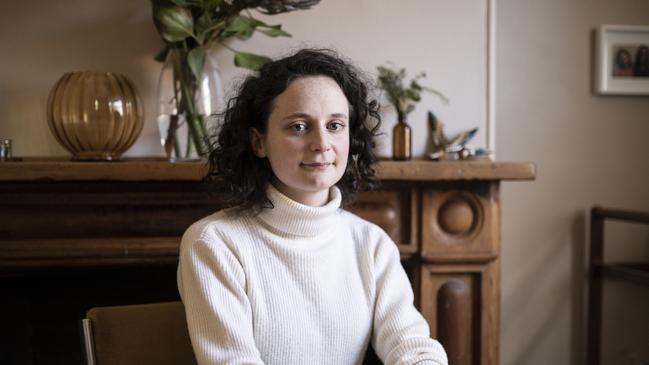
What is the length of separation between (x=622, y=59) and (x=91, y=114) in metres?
1.77

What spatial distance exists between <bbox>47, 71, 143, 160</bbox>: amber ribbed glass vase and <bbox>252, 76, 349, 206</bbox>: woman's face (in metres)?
0.59

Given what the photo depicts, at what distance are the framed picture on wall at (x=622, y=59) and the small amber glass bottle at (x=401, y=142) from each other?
915 millimetres

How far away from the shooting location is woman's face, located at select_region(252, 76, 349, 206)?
104 cm

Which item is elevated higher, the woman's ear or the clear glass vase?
the clear glass vase

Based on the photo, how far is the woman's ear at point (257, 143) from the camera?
1117 mm

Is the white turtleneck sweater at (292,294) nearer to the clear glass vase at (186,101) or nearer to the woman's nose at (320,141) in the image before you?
the woman's nose at (320,141)

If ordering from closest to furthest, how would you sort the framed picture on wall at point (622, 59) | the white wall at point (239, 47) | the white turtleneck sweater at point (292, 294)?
1. the white turtleneck sweater at point (292, 294)
2. the white wall at point (239, 47)
3. the framed picture on wall at point (622, 59)

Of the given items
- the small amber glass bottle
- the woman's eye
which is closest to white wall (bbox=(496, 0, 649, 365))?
the small amber glass bottle

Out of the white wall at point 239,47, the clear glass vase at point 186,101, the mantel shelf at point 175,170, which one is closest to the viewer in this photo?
the mantel shelf at point 175,170

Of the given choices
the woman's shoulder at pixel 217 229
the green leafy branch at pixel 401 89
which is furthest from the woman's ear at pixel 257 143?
the green leafy branch at pixel 401 89

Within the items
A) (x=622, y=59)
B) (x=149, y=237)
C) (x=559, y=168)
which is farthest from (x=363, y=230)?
(x=622, y=59)

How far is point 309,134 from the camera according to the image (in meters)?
1.04

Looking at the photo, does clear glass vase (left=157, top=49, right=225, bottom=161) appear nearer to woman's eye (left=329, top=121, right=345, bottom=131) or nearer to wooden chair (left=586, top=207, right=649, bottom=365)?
Result: woman's eye (left=329, top=121, right=345, bottom=131)

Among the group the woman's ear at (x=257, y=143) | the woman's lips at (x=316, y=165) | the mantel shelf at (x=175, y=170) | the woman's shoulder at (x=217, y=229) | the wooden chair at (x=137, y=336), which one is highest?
the woman's ear at (x=257, y=143)
